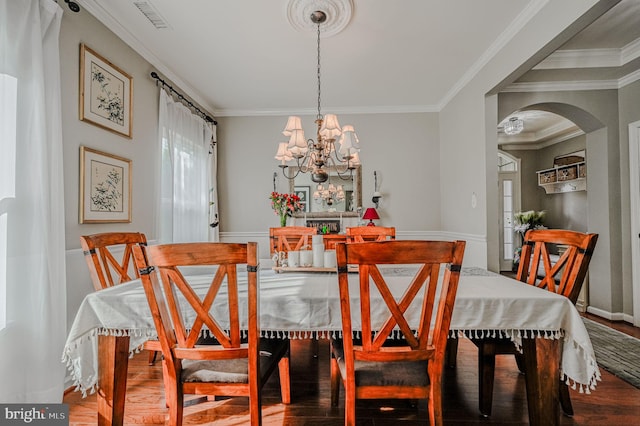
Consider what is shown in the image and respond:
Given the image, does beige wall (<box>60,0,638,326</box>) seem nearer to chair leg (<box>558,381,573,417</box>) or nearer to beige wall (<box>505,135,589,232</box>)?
chair leg (<box>558,381,573,417</box>)

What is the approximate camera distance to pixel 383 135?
4.50 m

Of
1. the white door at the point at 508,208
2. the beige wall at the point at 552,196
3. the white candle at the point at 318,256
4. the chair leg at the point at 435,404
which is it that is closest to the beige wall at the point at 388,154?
the white candle at the point at 318,256

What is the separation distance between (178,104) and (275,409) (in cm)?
321

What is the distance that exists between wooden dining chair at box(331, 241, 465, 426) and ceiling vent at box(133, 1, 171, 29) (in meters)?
2.49

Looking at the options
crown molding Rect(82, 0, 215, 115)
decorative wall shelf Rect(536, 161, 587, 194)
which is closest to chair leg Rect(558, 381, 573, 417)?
crown molding Rect(82, 0, 215, 115)

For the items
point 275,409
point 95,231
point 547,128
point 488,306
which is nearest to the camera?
point 488,306

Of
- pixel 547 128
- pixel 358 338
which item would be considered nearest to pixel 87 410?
pixel 358 338

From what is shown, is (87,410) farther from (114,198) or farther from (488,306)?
(488,306)

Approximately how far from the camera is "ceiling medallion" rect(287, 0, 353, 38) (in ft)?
7.32

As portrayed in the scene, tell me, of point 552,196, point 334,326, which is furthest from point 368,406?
point 552,196

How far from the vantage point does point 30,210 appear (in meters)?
1.72

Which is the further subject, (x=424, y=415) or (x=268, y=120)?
(x=268, y=120)

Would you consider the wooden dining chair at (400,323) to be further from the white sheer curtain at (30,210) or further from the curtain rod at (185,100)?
the curtain rod at (185,100)

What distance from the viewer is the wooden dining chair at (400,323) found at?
1090 mm
